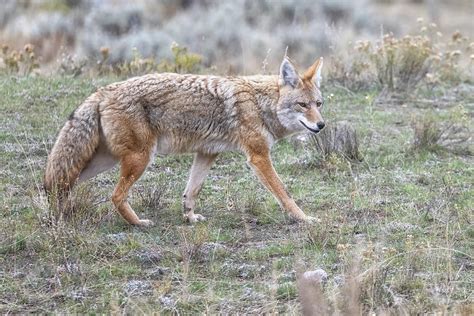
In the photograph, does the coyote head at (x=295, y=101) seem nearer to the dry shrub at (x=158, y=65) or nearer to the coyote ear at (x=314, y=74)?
the coyote ear at (x=314, y=74)

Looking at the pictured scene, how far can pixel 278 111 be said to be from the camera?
746 centimetres

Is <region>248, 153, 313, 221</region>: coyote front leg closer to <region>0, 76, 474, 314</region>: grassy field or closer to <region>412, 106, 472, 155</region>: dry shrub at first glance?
<region>0, 76, 474, 314</region>: grassy field

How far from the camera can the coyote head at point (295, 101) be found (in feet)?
24.4

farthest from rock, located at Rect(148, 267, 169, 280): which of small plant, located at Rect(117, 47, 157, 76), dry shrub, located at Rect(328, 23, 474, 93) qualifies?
dry shrub, located at Rect(328, 23, 474, 93)

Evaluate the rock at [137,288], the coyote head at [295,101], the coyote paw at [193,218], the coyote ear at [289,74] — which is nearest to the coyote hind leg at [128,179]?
the coyote paw at [193,218]

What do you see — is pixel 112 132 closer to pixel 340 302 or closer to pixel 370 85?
pixel 340 302

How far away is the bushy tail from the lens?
6625 mm

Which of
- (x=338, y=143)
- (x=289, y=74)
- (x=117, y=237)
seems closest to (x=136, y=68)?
(x=338, y=143)

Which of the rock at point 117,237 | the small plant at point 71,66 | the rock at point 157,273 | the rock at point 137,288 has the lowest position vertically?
the small plant at point 71,66

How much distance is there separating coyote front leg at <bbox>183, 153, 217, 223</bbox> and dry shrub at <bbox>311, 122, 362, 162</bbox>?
1.54m

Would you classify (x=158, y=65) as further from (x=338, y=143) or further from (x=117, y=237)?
(x=117, y=237)

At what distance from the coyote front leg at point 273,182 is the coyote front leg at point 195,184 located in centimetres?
44

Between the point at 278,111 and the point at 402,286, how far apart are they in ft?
8.35

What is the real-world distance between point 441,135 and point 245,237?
3.72m
